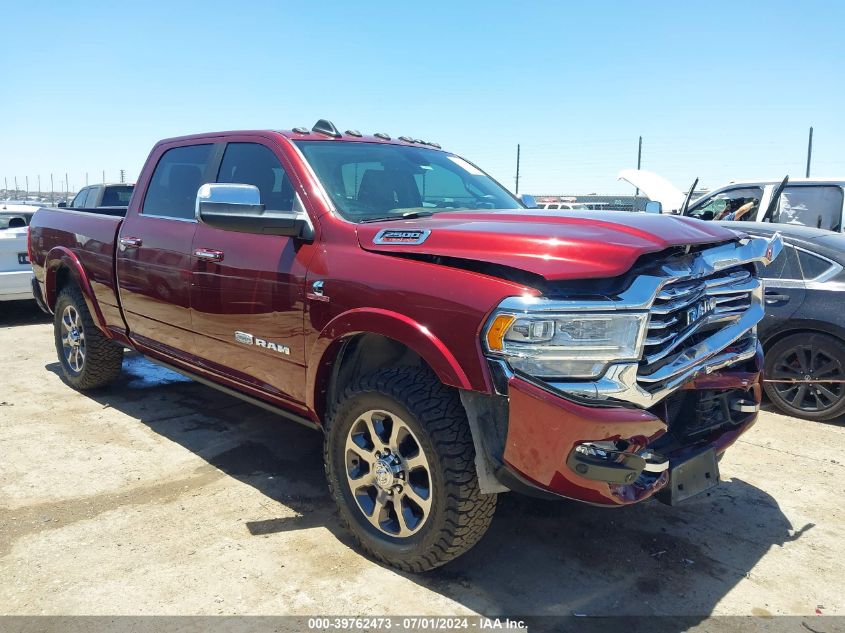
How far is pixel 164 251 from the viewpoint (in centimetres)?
419

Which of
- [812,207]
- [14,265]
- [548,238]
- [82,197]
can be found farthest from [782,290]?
[82,197]

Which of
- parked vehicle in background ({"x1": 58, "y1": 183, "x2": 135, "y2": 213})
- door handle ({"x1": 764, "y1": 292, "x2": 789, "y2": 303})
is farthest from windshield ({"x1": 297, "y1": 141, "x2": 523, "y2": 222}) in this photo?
parked vehicle in background ({"x1": 58, "y1": 183, "x2": 135, "y2": 213})

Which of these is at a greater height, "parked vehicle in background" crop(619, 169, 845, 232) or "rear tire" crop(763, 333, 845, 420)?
"parked vehicle in background" crop(619, 169, 845, 232)

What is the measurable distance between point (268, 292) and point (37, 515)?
1707mm

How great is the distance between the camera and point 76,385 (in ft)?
18.3

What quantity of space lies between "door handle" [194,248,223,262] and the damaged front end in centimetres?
188

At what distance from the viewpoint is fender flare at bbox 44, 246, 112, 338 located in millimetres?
5129

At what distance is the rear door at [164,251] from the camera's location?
13.4 ft

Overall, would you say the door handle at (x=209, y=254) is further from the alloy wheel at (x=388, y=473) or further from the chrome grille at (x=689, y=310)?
the chrome grille at (x=689, y=310)

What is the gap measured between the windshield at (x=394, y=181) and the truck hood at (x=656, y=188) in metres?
8.27

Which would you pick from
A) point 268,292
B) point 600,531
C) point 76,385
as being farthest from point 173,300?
point 600,531

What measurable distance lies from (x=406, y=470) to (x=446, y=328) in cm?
69

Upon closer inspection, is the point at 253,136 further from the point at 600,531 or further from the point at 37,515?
the point at 600,531

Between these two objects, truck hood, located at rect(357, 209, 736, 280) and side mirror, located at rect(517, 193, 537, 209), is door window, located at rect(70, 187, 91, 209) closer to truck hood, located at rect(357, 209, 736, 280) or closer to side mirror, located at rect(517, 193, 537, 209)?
side mirror, located at rect(517, 193, 537, 209)
